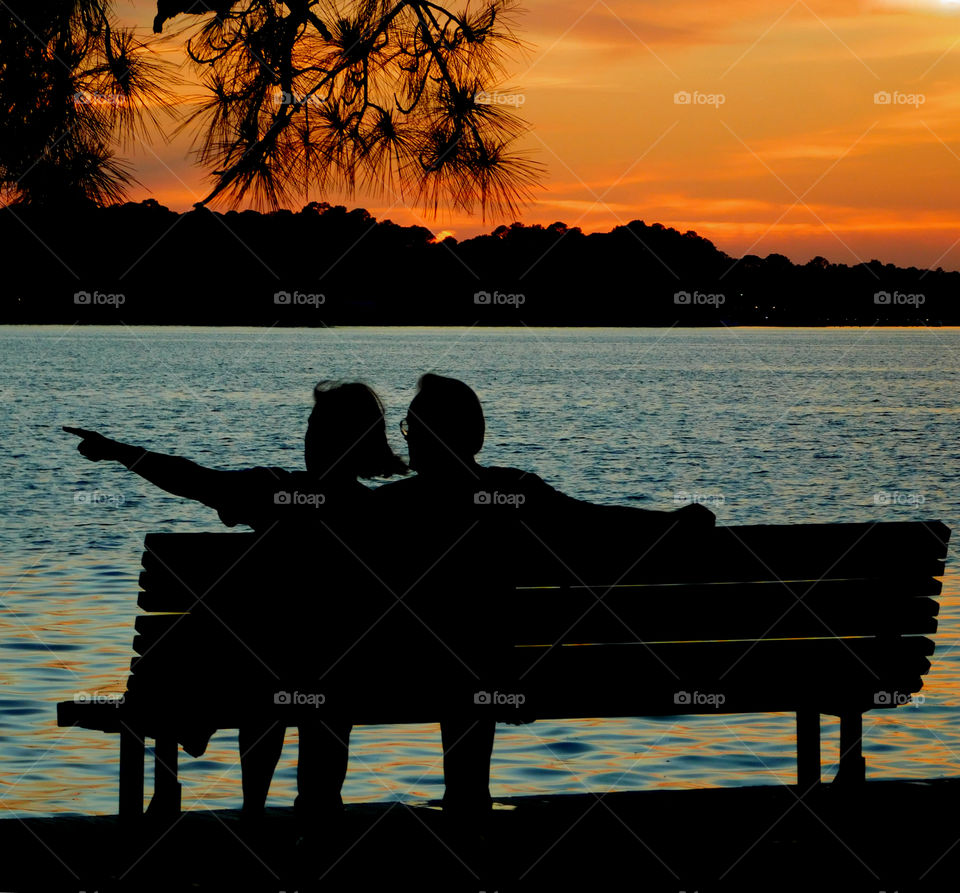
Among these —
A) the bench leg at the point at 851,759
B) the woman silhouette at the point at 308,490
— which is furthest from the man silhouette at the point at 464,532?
the bench leg at the point at 851,759

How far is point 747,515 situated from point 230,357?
336 feet

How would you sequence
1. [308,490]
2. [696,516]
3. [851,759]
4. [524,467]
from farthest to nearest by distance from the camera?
[524,467] → [851,759] → [696,516] → [308,490]

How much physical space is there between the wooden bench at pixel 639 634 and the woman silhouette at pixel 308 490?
0.34ft

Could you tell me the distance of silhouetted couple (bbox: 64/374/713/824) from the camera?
3982mm

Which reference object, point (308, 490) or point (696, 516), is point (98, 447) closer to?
point (308, 490)

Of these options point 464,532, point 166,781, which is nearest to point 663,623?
point 464,532

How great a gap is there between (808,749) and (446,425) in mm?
1962

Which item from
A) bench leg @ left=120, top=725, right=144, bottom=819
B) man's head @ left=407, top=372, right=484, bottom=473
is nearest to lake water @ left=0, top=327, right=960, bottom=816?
bench leg @ left=120, top=725, right=144, bottom=819

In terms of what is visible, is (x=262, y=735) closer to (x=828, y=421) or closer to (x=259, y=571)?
(x=259, y=571)

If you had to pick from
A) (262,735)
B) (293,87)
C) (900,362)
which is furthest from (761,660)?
(900,362)

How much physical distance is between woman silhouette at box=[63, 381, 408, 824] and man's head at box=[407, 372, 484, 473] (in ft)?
0.39

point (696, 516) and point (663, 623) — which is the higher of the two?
point (696, 516)

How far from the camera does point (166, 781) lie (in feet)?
14.3

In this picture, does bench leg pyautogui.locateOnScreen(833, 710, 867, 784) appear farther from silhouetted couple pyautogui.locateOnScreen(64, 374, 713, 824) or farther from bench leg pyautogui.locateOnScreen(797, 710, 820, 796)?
silhouetted couple pyautogui.locateOnScreen(64, 374, 713, 824)
